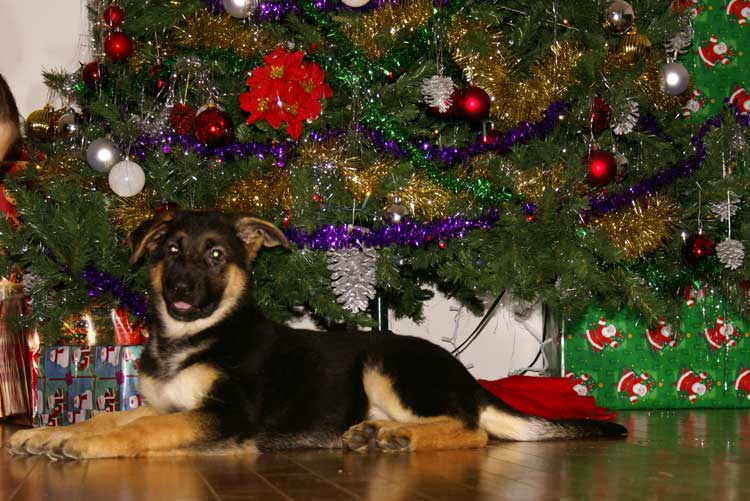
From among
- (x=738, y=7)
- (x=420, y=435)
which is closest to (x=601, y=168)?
(x=420, y=435)

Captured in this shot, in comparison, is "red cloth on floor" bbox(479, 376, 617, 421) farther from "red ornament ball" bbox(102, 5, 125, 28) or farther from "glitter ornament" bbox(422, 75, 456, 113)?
"red ornament ball" bbox(102, 5, 125, 28)

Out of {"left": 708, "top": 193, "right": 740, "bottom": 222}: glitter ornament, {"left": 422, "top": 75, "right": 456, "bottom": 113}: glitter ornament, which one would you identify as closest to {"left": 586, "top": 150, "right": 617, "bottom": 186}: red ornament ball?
{"left": 422, "top": 75, "right": 456, "bottom": 113}: glitter ornament

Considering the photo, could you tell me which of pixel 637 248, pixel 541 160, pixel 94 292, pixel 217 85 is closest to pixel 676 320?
pixel 637 248

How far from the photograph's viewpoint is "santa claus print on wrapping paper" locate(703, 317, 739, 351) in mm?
6527

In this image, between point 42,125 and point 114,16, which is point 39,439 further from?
point 42,125

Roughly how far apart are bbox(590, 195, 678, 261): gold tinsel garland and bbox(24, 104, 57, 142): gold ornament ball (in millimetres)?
3372

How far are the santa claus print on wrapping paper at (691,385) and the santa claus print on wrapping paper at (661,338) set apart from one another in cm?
24

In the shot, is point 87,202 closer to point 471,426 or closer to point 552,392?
point 471,426

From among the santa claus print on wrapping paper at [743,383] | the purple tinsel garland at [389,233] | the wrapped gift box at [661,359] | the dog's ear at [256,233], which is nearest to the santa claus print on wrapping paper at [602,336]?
the wrapped gift box at [661,359]

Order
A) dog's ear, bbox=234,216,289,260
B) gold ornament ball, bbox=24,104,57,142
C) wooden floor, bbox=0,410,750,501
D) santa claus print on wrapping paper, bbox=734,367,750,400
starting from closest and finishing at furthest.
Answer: wooden floor, bbox=0,410,750,501, dog's ear, bbox=234,216,289,260, gold ornament ball, bbox=24,104,57,142, santa claus print on wrapping paper, bbox=734,367,750,400

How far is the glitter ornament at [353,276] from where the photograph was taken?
454 centimetres

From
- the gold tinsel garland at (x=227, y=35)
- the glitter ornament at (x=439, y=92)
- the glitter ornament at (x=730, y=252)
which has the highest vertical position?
the gold tinsel garland at (x=227, y=35)

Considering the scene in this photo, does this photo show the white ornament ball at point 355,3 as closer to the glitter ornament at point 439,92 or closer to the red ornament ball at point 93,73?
the glitter ornament at point 439,92

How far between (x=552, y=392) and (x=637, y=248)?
38.3 inches
